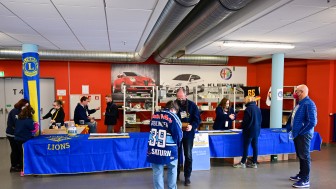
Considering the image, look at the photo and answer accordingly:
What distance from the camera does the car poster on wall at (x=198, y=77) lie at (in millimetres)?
8625

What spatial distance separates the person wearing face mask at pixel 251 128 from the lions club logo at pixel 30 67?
4691 mm

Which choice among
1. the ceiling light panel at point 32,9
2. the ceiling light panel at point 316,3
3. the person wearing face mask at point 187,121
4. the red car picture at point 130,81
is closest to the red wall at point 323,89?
the red car picture at point 130,81

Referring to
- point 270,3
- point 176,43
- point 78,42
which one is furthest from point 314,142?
point 78,42

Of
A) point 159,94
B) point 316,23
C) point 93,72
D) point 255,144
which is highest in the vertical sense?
point 316,23

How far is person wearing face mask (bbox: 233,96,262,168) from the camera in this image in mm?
4898

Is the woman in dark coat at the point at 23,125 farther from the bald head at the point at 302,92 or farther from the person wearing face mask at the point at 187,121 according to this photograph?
the bald head at the point at 302,92

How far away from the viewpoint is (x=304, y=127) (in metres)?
3.92

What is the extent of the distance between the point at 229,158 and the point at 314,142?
2.15m

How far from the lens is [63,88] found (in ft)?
26.9

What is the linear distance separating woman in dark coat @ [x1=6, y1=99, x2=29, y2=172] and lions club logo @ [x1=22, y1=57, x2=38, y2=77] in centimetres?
90

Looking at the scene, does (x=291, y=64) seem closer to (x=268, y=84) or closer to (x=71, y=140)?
(x=268, y=84)

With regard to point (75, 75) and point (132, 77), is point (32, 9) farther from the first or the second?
point (132, 77)

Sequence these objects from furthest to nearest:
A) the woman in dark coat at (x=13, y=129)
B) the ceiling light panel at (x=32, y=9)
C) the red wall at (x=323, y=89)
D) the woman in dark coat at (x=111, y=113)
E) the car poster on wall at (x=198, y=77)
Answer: the car poster on wall at (x=198, y=77) < the red wall at (x=323, y=89) < the woman in dark coat at (x=111, y=113) < the woman in dark coat at (x=13, y=129) < the ceiling light panel at (x=32, y=9)

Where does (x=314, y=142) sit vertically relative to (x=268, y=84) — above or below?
below
